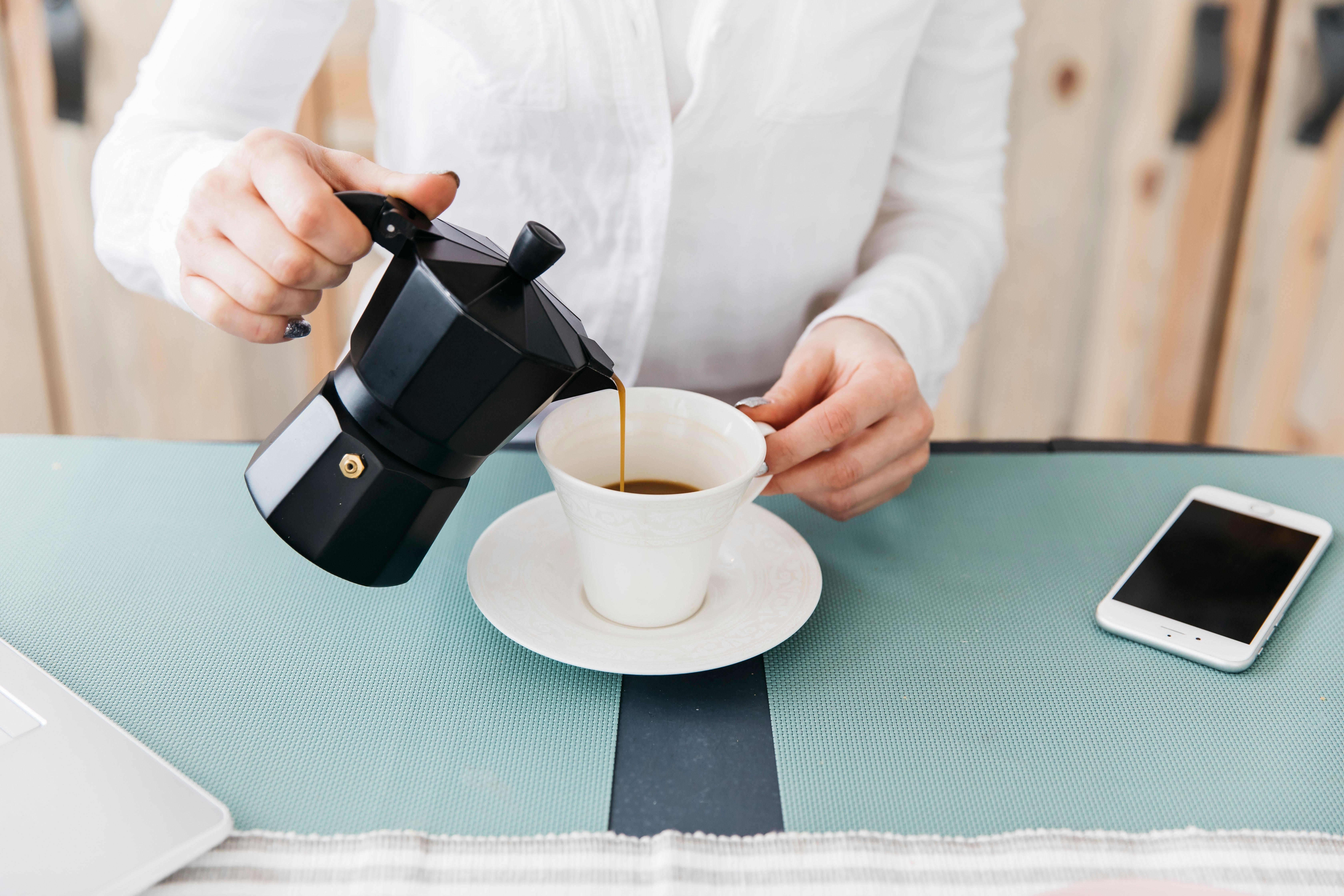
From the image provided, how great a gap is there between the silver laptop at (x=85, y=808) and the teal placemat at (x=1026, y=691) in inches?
12.0

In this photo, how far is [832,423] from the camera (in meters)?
0.70

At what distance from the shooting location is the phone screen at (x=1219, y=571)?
0.66 metres

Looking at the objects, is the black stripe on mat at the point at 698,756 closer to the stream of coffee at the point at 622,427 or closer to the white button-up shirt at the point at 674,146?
the stream of coffee at the point at 622,427

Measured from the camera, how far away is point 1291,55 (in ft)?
5.57

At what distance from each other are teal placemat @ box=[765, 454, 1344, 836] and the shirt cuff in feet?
1.64

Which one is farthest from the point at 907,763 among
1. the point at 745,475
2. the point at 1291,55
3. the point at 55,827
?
the point at 1291,55

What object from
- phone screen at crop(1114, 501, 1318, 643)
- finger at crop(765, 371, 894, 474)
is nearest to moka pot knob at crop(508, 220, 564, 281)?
finger at crop(765, 371, 894, 474)

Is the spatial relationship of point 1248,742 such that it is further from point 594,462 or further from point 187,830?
→ point 187,830

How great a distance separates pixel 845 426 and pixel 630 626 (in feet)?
0.71

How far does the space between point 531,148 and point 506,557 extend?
1.45ft

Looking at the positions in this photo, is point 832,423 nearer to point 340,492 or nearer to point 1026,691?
point 1026,691

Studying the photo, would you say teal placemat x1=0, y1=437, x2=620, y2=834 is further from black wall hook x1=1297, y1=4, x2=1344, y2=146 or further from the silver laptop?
black wall hook x1=1297, y1=4, x2=1344, y2=146

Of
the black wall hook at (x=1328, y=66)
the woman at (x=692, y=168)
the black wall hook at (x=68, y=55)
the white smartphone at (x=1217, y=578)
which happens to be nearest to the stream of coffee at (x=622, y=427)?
the woman at (x=692, y=168)

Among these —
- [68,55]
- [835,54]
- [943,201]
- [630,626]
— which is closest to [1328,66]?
[943,201]
